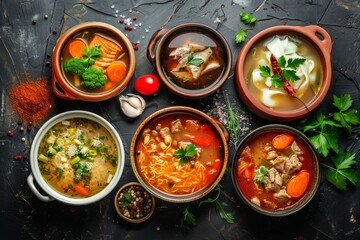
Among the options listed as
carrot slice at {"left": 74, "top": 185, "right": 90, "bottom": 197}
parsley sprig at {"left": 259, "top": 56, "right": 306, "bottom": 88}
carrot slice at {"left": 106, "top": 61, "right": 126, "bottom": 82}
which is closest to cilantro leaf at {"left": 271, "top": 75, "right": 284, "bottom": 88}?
parsley sprig at {"left": 259, "top": 56, "right": 306, "bottom": 88}

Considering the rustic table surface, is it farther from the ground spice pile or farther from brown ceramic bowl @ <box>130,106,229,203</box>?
brown ceramic bowl @ <box>130,106,229,203</box>

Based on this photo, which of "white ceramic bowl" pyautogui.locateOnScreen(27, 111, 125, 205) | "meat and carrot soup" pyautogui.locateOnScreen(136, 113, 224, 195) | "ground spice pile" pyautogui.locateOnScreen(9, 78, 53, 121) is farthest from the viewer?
"ground spice pile" pyautogui.locateOnScreen(9, 78, 53, 121)

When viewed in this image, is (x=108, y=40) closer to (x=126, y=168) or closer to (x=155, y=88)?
(x=155, y=88)

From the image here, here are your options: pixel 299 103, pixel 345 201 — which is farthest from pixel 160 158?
pixel 345 201

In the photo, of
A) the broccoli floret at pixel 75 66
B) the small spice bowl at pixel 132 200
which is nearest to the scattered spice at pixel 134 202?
the small spice bowl at pixel 132 200

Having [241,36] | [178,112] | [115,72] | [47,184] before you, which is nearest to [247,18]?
[241,36]

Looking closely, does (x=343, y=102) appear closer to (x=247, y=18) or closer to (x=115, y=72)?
(x=247, y=18)
